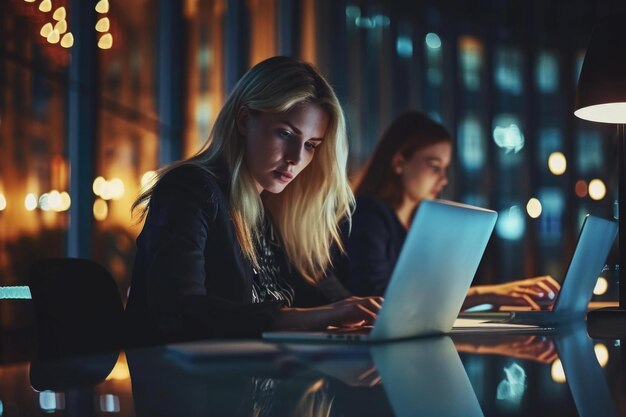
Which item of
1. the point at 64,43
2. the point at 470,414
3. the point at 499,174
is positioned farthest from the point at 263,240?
the point at 499,174

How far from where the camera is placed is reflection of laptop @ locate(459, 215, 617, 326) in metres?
1.47

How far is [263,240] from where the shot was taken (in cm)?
186

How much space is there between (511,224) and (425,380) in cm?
626

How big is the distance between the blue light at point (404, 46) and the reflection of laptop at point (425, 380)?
20.1 ft

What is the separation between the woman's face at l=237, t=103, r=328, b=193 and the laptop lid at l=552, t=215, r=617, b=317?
0.65 metres

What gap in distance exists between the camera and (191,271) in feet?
4.76

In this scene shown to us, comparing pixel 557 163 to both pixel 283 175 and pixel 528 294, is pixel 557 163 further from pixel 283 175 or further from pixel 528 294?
pixel 283 175

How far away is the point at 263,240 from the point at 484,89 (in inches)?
219

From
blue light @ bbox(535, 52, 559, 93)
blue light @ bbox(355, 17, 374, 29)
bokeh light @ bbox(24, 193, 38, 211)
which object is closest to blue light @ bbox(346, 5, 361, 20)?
blue light @ bbox(355, 17, 374, 29)

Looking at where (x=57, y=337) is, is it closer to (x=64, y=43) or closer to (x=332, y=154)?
(x=332, y=154)

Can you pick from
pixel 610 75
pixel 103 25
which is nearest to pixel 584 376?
pixel 610 75

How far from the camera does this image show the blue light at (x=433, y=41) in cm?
705

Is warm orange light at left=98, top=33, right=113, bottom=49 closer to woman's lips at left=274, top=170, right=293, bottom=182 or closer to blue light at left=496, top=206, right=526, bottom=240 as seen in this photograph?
woman's lips at left=274, top=170, right=293, bottom=182

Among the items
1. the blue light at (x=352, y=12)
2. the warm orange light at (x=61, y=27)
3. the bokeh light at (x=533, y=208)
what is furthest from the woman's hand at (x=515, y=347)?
the bokeh light at (x=533, y=208)
